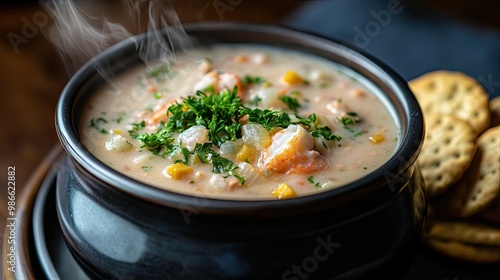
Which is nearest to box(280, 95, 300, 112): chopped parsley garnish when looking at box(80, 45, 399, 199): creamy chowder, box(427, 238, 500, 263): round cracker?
box(80, 45, 399, 199): creamy chowder

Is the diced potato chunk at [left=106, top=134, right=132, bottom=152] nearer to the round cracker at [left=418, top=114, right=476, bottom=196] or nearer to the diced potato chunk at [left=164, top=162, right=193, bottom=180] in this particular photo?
the diced potato chunk at [left=164, top=162, right=193, bottom=180]

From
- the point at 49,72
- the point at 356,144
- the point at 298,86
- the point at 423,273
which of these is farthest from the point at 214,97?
the point at 49,72

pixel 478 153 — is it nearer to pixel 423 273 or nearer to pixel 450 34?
pixel 423 273
